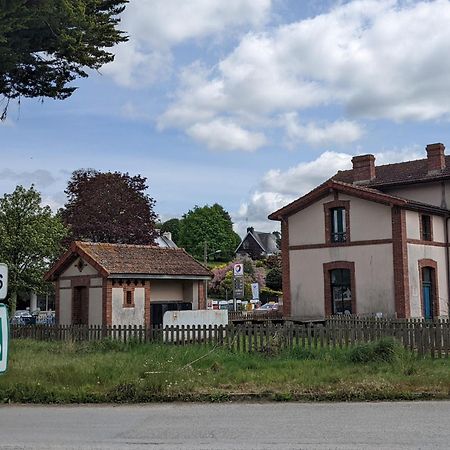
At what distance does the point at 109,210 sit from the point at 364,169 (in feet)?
66.0

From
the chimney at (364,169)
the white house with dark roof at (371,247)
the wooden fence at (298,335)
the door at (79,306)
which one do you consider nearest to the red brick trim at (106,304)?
the door at (79,306)

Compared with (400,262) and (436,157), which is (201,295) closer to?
(400,262)

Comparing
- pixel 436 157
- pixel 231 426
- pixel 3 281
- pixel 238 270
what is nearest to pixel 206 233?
pixel 436 157

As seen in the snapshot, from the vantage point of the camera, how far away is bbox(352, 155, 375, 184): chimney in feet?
120

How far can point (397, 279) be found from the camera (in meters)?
29.4

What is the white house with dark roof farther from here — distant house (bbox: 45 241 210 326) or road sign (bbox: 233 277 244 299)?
distant house (bbox: 45 241 210 326)

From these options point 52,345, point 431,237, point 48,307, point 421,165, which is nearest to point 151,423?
point 52,345

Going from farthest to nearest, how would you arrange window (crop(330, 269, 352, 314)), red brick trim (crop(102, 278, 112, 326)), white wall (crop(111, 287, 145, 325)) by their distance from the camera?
window (crop(330, 269, 352, 314)) → white wall (crop(111, 287, 145, 325)) → red brick trim (crop(102, 278, 112, 326))

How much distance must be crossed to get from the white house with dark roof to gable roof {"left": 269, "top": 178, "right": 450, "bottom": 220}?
46 mm

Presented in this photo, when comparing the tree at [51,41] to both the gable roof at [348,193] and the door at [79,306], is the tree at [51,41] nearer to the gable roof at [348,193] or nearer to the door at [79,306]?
the door at [79,306]

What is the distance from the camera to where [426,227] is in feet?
104

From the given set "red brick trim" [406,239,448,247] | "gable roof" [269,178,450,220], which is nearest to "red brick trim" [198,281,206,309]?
"gable roof" [269,178,450,220]

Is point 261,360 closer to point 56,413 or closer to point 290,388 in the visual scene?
point 290,388

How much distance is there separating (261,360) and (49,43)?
10.1m
